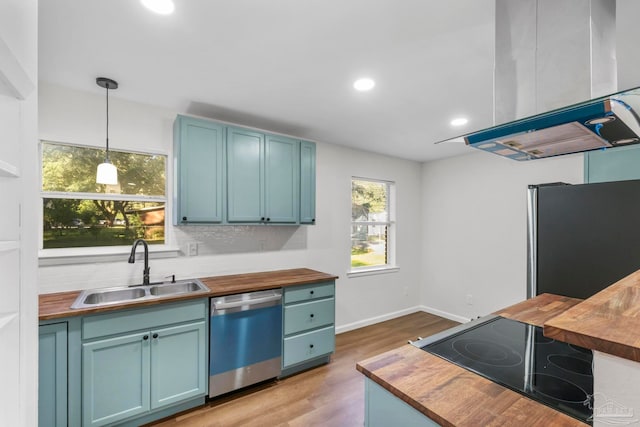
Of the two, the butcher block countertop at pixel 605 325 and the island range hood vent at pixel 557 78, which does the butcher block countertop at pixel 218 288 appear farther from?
the butcher block countertop at pixel 605 325

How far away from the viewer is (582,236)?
228 cm

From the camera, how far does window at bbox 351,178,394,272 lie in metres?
4.11

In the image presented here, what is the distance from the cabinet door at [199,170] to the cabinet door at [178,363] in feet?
2.86

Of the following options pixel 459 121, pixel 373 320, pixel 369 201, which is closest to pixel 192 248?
pixel 369 201

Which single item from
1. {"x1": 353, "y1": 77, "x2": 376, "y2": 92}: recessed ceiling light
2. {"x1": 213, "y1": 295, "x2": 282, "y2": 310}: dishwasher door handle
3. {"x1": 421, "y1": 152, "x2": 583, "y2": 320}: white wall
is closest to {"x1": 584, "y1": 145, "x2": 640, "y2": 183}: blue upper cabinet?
{"x1": 421, "y1": 152, "x2": 583, "y2": 320}: white wall

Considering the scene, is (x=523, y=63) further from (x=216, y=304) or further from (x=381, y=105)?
(x=216, y=304)

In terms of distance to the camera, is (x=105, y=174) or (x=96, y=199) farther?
(x=96, y=199)

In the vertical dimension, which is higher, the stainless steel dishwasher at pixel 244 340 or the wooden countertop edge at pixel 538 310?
the wooden countertop edge at pixel 538 310

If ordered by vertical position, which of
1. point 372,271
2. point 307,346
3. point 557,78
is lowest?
point 307,346

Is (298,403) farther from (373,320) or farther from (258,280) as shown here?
(373,320)

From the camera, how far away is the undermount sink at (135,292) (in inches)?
82.8

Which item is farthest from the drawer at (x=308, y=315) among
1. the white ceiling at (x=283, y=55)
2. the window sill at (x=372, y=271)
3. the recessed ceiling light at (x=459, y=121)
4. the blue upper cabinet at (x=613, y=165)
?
the blue upper cabinet at (x=613, y=165)

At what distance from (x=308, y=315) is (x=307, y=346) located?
30 cm

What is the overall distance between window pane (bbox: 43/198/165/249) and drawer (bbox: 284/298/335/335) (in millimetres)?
1378
